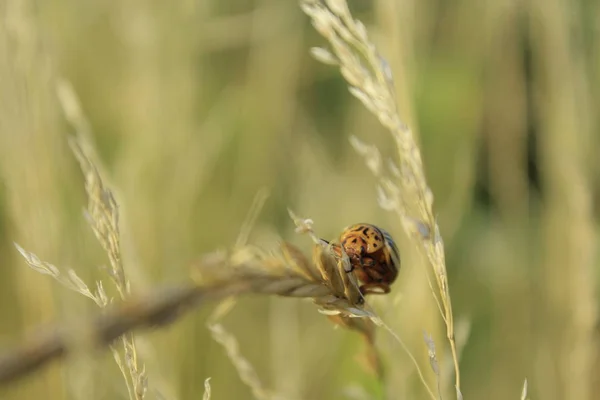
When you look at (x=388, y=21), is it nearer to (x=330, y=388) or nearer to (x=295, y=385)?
(x=295, y=385)

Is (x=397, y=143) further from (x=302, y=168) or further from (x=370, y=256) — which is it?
(x=302, y=168)

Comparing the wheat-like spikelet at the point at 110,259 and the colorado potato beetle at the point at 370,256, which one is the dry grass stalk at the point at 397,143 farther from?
the wheat-like spikelet at the point at 110,259

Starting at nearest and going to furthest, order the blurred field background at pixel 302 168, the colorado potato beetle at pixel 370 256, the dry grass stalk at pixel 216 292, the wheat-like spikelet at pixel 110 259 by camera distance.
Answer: the dry grass stalk at pixel 216 292 < the wheat-like spikelet at pixel 110 259 < the colorado potato beetle at pixel 370 256 < the blurred field background at pixel 302 168

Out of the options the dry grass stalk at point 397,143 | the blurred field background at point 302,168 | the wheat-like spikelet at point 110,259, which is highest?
the dry grass stalk at point 397,143

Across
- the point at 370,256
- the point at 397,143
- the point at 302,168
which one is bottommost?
the point at 302,168

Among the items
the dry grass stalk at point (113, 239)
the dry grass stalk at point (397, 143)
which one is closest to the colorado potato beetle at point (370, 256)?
the dry grass stalk at point (397, 143)

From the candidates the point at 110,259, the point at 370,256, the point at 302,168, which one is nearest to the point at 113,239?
the point at 110,259
